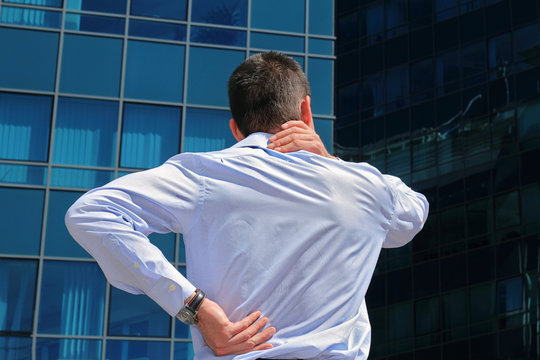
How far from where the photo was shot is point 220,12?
57.7 ft

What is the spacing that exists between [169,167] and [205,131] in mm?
13951

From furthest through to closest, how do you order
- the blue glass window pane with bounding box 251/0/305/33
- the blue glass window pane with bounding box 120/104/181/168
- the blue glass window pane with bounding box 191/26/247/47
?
the blue glass window pane with bounding box 251/0/305/33 < the blue glass window pane with bounding box 191/26/247/47 < the blue glass window pane with bounding box 120/104/181/168

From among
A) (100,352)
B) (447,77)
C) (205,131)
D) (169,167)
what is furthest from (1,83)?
(447,77)

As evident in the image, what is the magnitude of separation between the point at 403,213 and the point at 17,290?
13.4 m

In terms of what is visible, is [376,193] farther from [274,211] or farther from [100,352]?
[100,352]

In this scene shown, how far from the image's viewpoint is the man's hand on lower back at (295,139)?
307 centimetres

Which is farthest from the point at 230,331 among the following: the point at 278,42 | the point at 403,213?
the point at 278,42

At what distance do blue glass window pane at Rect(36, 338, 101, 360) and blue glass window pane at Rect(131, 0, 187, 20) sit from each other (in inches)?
239

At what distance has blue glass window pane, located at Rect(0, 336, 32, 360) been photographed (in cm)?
1527

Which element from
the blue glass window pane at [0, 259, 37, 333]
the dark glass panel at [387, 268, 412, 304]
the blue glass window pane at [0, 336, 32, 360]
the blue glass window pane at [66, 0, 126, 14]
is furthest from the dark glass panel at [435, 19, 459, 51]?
the blue glass window pane at [0, 336, 32, 360]

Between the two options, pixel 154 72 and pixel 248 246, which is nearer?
pixel 248 246

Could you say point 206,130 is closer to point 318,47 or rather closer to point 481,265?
point 318,47

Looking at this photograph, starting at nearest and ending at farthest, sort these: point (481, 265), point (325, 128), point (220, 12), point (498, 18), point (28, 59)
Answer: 1. point (28, 59)
2. point (325, 128)
3. point (220, 12)
4. point (481, 265)
5. point (498, 18)

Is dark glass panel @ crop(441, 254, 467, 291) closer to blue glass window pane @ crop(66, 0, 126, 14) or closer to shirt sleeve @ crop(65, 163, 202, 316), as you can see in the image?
blue glass window pane @ crop(66, 0, 126, 14)
